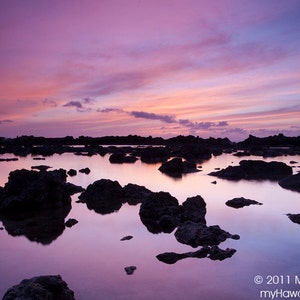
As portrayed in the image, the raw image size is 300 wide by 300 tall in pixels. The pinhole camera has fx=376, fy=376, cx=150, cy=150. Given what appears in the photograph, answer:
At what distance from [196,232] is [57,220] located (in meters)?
6.44

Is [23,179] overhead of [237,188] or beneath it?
overhead

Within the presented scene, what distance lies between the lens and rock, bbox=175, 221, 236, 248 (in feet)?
38.8

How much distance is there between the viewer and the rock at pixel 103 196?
1922cm

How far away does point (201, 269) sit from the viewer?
31.7 feet

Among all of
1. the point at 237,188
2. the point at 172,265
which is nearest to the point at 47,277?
the point at 172,265

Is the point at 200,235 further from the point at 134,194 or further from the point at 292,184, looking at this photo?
the point at 292,184

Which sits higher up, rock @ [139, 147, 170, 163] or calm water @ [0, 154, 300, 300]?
rock @ [139, 147, 170, 163]

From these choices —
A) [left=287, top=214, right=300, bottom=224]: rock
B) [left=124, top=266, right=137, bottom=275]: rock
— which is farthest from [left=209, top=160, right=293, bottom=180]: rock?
[left=124, top=266, right=137, bottom=275]: rock

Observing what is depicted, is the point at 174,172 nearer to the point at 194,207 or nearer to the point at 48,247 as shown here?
the point at 194,207

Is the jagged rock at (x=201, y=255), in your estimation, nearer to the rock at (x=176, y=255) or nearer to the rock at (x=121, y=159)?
the rock at (x=176, y=255)

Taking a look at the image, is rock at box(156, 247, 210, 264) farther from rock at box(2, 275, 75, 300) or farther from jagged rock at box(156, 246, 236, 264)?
rock at box(2, 275, 75, 300)

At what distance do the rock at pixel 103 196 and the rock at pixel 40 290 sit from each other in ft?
35.5

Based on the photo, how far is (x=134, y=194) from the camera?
2131cm

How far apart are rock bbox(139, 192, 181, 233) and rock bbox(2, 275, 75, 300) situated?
629 cm
